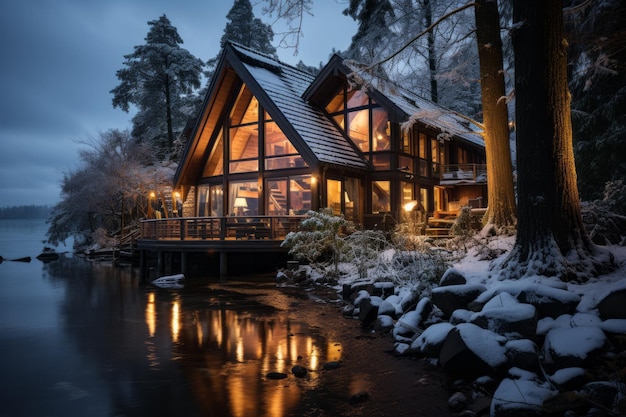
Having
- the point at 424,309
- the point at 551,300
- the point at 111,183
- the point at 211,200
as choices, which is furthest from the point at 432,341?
the point at 111,183

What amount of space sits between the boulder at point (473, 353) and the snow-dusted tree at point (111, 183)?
26.2 m

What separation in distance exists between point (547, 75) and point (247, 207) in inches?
613

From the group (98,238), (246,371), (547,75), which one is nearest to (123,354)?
(246,371)

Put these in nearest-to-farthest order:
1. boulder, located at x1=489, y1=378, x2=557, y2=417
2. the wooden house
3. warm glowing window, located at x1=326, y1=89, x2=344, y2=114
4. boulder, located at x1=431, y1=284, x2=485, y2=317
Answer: boulder, located at x1=489, y1=378, x2=557, y2=417 → boulder, located at x1=431, y1=284, x2=485, y2=317 → the wooden house → warm glowing window, located at x1=326, y1=89, x2=344, y2=114

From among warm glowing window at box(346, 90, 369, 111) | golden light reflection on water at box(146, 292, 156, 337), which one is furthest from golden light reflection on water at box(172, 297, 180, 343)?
warm glowing window at box(346, 90, 369, 111)

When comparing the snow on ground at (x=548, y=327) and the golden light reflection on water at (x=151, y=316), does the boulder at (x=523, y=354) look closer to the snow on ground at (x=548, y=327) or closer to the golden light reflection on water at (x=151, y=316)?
the snow on ground at (x=548, y=327)

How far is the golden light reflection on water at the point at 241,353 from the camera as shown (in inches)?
196

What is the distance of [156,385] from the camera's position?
550 centimetres

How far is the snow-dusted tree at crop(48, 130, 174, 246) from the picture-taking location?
29.0 meters

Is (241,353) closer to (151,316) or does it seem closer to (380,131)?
(151,316)

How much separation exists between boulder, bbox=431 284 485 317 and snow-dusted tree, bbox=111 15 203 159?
30744mm

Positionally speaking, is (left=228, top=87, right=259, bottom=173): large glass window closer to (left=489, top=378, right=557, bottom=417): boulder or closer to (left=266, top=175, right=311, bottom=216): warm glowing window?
(left=266, top=175, right=311, bottom=216): warm glowing window

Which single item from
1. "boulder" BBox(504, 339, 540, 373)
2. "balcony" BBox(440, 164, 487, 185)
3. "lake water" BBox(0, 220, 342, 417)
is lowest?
"lake water" BBox(0, 220, 342, 417)

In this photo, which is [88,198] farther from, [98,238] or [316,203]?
[316,203]
